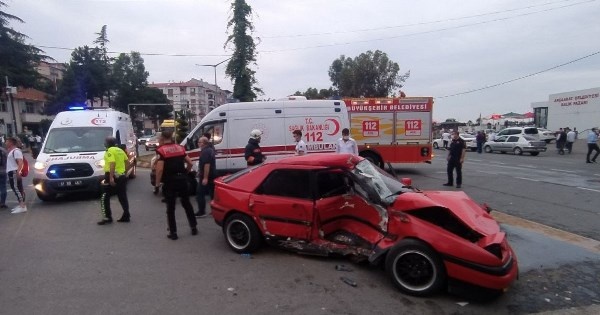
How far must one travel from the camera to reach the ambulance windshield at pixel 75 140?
10.0 meters

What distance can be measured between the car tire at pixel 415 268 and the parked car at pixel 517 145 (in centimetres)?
2472

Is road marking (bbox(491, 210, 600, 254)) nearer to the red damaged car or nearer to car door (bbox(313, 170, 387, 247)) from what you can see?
the red damaged car

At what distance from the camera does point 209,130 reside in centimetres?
1045

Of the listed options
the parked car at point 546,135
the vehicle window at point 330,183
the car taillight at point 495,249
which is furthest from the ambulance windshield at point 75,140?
→ the parked car at point 546,135

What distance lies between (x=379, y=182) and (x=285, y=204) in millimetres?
1291

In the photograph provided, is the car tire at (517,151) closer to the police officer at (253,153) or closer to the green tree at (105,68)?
the police officer at (253,153)

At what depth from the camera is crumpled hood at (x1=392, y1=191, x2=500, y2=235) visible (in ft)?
13.9

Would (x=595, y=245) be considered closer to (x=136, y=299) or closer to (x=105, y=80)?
(x=136, y=299)

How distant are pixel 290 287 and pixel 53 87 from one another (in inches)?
2551

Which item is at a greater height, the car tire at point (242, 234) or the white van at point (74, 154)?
the white van at point (74, 154)

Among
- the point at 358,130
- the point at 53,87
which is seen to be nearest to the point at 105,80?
the point at 53,87

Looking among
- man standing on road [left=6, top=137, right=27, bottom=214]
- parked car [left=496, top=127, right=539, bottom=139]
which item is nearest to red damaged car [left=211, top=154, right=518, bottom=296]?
man standing on road [left=6, top=137, right=27, bottom=214]

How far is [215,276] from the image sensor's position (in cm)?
476

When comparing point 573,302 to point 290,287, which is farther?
point 290,287
